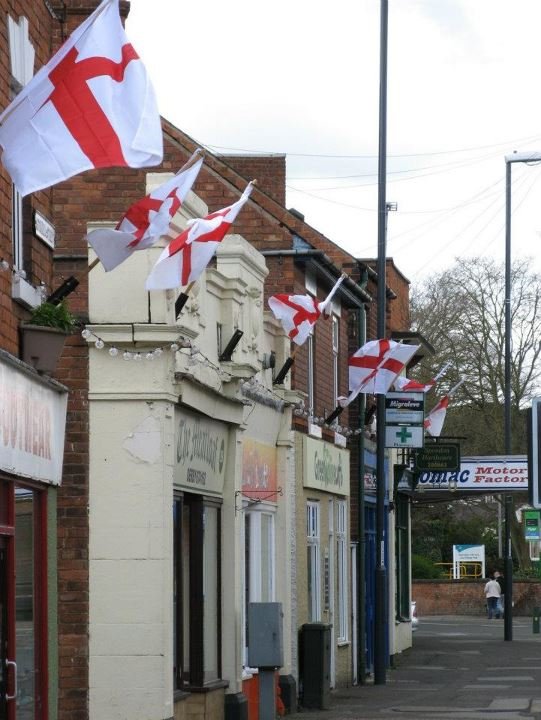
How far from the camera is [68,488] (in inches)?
579

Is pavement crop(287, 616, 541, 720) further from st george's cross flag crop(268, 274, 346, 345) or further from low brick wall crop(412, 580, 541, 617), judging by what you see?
low brick wall crop(412, 580, 541, 617)

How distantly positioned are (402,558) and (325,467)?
14.0 metres

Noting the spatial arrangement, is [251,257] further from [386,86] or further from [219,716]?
[386,86]

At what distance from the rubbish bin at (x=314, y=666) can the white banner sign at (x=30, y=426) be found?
8725 millimetres

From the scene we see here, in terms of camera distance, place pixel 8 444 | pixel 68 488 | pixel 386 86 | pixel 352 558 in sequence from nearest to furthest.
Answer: pixel 8 444, pixel 68 488, pixel 386 86, pixel 352 558

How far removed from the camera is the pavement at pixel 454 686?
21.0 meters

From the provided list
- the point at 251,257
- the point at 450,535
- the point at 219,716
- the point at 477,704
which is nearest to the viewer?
the point at 219,716

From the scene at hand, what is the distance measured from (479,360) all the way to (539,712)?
127 ft

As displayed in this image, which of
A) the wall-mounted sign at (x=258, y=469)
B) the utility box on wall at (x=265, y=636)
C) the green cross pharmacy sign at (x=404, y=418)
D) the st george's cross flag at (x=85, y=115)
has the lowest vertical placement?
the utility box on wall at (x=265, y=636)

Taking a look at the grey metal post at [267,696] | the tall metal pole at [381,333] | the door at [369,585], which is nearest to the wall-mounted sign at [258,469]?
the grey metal post at [267,696]

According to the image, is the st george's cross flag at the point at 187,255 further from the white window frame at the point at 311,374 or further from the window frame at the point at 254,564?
the white window frame at the point at 311,374

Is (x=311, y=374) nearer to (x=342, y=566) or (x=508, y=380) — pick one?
(x=342, y=566)

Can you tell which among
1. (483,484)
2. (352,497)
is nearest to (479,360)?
(483,484)

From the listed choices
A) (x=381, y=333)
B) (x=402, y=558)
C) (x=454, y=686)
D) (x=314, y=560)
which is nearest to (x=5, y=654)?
(x=314, y=560)
